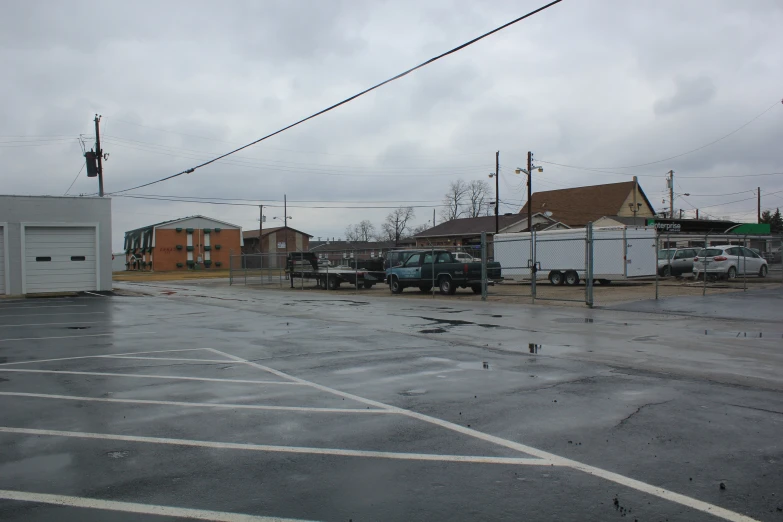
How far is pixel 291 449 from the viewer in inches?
192

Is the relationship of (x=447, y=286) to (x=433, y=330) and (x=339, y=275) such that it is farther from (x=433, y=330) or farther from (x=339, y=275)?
(x=433, y=330)

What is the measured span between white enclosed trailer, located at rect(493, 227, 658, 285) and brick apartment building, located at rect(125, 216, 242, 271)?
49374mm

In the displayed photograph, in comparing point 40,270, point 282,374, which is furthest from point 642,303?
point 40,270

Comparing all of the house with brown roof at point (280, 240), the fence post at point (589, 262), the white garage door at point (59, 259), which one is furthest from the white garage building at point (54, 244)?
the house with brown roof at point (280, 240)

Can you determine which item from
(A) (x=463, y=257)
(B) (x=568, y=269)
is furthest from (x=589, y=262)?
(B) (x=568, y=269)

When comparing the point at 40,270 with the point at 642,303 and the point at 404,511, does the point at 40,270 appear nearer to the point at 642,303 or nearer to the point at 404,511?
the point at 642,303

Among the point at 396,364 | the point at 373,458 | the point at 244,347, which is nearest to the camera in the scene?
the point at 373,458

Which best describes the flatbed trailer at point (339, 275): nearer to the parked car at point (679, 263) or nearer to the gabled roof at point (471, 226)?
the parked car at point (679, 263)

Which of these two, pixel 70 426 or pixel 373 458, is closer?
pixel 373 458

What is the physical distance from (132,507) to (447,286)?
65.4 feet

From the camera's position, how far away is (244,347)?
10.7 m

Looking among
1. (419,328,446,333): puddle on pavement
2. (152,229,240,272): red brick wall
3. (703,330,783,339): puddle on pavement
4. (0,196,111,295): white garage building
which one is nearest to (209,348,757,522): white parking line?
(419,328,446,333): puddle on pavement

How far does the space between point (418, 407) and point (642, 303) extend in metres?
13.4

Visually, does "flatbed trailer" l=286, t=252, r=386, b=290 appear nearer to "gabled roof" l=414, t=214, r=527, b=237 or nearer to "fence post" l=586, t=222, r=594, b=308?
"fence post" l=586, t=222, r=594, b=308
